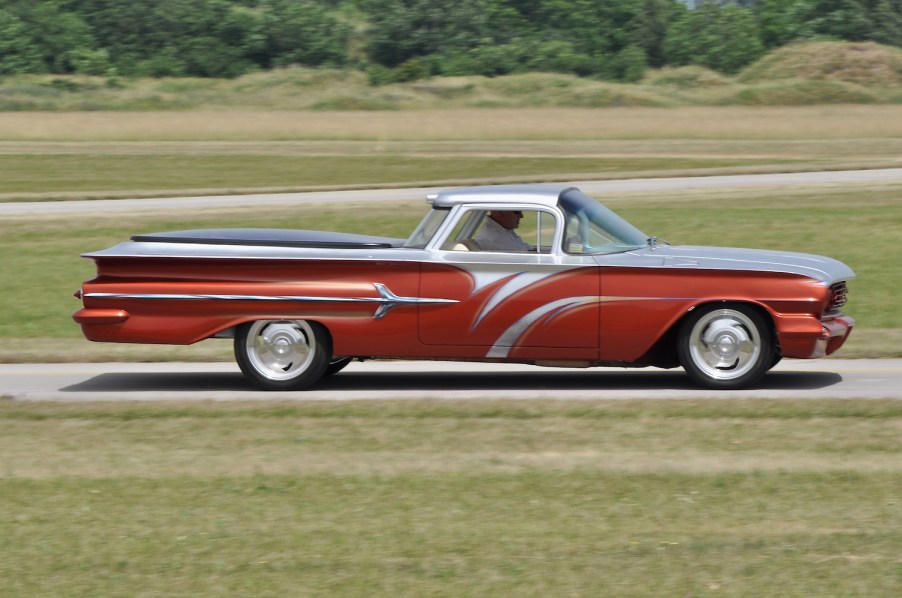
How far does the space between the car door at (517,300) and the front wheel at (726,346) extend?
2.31 feet

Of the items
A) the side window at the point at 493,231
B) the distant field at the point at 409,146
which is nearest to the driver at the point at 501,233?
the side window at the point at 493,231

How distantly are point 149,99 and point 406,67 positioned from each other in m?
12.8

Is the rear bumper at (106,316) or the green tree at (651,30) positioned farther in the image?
the green tree at (651,30)

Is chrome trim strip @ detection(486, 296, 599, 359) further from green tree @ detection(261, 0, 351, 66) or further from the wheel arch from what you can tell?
green tree @ detection(261, 0, 351, 66)

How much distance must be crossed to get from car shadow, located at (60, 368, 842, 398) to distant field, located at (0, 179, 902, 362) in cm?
142

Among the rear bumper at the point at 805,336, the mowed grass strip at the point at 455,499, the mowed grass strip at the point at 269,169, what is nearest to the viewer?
the mowed grass strip at the point at 455,499

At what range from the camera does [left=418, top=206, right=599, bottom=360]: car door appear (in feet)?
32.3

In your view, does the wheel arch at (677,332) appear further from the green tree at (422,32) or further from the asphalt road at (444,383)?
the green tree at (422,32)

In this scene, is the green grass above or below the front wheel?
above

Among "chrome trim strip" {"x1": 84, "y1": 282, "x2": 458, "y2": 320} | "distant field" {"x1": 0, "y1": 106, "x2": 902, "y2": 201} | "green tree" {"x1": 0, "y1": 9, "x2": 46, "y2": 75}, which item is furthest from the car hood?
"green tree" {"x1": 0, "y1": 9, "x2": 46, "y2": 75}

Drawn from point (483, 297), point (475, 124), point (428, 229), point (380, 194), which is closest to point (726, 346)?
point (483, 297)

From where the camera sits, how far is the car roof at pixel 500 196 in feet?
33.2

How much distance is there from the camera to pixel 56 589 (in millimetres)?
5398

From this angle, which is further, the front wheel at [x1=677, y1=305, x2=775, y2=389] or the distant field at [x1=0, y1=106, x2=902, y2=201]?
the distant field at [x1=0, y1=106, x2=902, y2=201]
